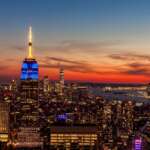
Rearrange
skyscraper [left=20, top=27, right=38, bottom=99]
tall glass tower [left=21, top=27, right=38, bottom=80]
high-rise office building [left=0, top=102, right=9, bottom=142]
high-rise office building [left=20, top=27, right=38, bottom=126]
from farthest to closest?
tall glass tower [left=21, top=27, right=38, bottom=80] < skyscraper [left=20, top=27, right=38, bottom=99] < high-rise office building [left=20, top=27, right=38, bottom=126] < high-rise office building [left=0, top=102, right=9, bottom=142]

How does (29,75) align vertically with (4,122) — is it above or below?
above

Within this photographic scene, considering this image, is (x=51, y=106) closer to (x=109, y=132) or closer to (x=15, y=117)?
(x=15, y=117)

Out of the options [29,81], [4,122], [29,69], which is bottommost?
[4,122]

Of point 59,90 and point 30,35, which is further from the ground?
point 30,35

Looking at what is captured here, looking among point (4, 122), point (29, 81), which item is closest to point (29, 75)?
point (29, 81)

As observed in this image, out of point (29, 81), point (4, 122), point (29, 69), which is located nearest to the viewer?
point (4, 122)

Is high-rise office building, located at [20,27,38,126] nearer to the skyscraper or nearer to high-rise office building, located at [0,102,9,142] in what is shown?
the skyscraper

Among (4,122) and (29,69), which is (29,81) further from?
(4,122)

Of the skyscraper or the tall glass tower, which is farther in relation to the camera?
the tall glass tower

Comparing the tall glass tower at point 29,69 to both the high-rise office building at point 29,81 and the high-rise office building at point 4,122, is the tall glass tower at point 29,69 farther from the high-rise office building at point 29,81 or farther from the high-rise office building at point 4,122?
the high-rise office building at point 4,122

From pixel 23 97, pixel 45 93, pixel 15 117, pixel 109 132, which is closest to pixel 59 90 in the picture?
pixel 45 93

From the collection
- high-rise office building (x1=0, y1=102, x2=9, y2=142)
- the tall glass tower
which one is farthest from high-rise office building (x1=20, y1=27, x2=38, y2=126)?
high-rise office building (x1=0, y1=102, x2=9, y2=142)
